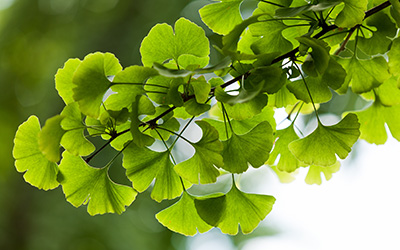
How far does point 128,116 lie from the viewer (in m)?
0.31

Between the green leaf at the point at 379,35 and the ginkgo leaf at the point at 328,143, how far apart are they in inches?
2.6

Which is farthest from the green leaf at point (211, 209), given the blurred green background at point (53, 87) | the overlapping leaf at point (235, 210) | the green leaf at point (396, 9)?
the blurred green background at point (53, 87)

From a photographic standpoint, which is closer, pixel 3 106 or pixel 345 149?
pixel 345 149

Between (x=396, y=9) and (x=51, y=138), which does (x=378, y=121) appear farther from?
(x=51, y=138)

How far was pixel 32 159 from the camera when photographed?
1.16ft

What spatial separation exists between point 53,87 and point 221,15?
192 cm

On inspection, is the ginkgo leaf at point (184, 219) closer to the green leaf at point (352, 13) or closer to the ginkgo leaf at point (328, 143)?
the ginkgo leaf at point (328, 143)

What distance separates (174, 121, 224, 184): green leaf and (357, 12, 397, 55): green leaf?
0.17m

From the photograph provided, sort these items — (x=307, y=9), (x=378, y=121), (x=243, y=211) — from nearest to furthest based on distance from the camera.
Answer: (x=307, y=9) → (x=243, y=211) → (x=378, y=121)

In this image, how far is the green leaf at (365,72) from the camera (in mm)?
391

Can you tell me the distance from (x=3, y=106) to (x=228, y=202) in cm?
219

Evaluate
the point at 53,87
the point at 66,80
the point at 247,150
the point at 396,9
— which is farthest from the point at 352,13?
the point at 53,87

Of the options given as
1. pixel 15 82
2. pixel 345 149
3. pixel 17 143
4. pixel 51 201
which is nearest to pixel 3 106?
pixel 15 82

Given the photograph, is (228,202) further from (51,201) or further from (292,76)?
(51,201)
